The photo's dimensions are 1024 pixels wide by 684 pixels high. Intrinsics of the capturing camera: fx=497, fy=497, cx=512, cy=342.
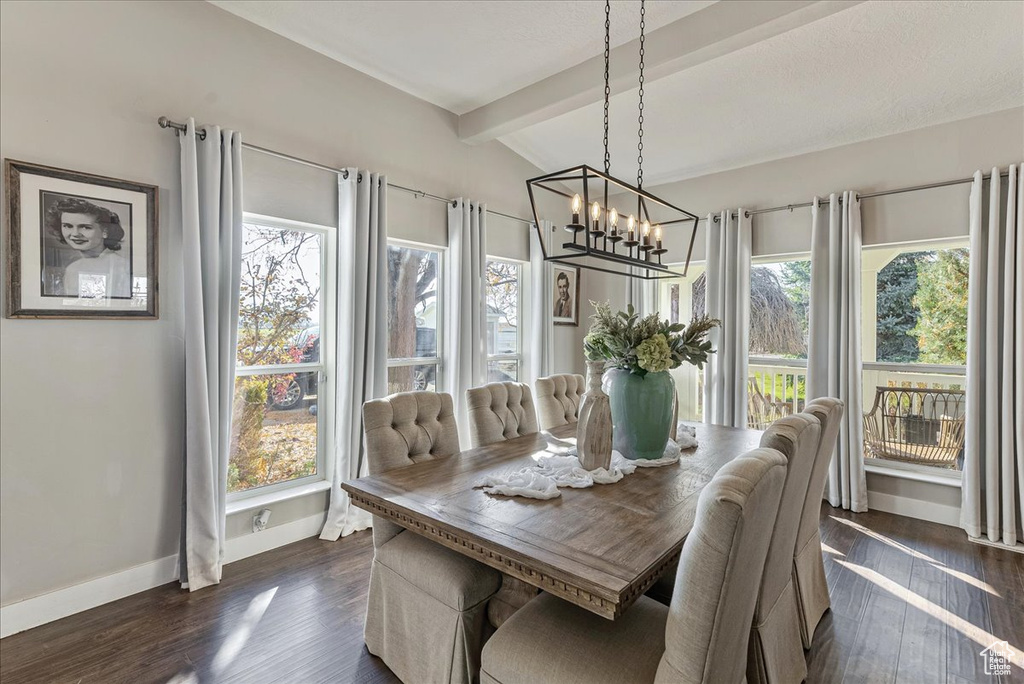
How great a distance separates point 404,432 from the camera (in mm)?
2223

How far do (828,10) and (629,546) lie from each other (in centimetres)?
257

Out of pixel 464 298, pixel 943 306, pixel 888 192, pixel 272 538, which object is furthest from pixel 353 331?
pixel 943 306

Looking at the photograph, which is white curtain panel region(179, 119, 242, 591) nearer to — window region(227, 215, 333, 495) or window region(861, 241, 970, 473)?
window region(227, 215, 333, 495)

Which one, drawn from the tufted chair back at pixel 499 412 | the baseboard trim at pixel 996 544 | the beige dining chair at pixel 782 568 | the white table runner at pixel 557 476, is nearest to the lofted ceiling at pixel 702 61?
the tufted chair back at pixel 499 412

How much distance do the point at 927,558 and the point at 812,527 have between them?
1.43m

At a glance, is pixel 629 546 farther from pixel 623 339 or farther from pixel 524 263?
pixel 524 263

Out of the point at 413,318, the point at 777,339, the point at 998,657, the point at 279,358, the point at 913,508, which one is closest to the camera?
the point at 998,657

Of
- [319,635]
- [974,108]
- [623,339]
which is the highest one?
[974,108]

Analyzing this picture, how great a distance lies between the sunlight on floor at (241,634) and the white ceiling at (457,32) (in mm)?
3079

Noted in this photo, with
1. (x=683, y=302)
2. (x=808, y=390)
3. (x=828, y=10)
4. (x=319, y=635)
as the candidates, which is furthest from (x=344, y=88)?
(x=808, y=390)

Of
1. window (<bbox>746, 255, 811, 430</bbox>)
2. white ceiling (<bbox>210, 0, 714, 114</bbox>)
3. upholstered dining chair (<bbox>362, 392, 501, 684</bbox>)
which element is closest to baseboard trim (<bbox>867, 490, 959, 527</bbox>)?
window (<bbox>746, 255, 811, 430</bbox>)

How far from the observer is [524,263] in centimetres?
469

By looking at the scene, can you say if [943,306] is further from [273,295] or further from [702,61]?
[273,295]

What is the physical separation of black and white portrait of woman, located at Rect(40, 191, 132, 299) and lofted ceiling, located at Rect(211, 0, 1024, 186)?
131 cm
